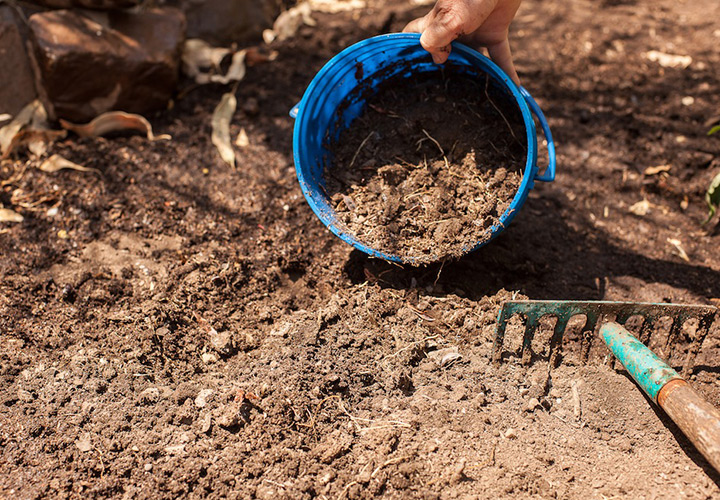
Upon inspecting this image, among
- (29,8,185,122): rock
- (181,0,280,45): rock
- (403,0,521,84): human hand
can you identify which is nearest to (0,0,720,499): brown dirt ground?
(29,8,185,122): rock

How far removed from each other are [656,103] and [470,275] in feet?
6.17

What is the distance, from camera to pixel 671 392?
6.30 ft

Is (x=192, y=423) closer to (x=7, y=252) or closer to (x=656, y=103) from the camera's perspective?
(x=7, y=252)

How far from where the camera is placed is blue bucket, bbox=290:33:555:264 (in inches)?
89.8

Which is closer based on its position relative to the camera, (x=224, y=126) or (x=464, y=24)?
(x=464, y=24)

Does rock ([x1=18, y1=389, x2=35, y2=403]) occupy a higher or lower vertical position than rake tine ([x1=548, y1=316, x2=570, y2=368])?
lower

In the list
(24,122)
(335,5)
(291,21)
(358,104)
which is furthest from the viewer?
(335,5)

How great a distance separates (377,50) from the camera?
2.55 metres

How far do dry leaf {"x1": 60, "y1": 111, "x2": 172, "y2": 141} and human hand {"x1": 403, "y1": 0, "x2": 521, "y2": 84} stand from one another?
1.63 meters

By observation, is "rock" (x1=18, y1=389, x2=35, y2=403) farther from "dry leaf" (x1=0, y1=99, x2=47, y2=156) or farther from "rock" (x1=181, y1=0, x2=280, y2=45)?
"rock" (x1=181, y1=0, x2=280, y2=45)

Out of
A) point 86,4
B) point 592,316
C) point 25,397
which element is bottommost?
point 25,397

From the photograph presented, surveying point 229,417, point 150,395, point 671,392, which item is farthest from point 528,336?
point 150,395

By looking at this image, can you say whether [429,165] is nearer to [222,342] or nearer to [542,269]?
[542,269]

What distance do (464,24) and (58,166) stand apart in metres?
2.14
